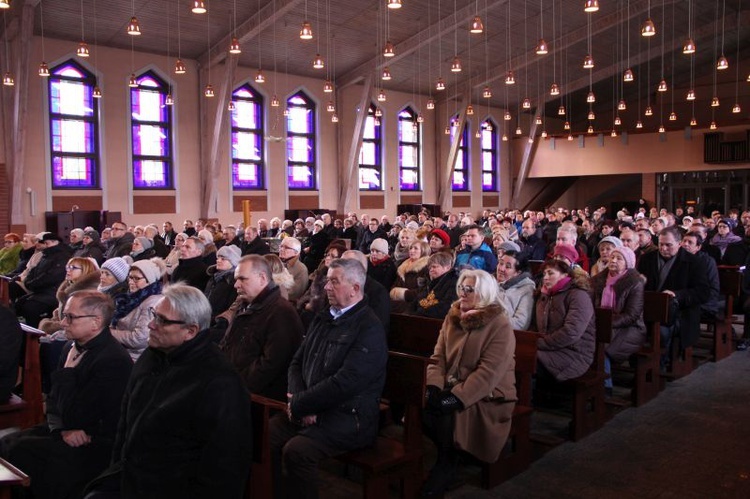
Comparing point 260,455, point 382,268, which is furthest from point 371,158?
point 260,455

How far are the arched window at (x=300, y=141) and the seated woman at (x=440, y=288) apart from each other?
15.7 meters

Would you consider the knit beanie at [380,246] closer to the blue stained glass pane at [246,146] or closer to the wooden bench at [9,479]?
the wooden bench at [9,479]

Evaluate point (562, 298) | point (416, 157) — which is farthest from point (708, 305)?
point (416, 157)

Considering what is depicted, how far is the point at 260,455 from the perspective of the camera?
2.82m

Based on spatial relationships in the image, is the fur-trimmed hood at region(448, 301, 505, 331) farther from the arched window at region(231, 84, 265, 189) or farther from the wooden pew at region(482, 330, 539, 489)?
the arched window at region(231, 84, 265, 189)

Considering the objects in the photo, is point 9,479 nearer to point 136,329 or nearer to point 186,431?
point 186,431

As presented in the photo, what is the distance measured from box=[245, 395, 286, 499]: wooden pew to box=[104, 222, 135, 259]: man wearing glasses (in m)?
7.23

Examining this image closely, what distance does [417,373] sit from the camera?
11.2ft

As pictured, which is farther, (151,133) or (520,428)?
(151,133)

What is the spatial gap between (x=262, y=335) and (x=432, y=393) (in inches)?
39.3

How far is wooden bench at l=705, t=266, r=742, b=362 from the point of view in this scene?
6.54 meters

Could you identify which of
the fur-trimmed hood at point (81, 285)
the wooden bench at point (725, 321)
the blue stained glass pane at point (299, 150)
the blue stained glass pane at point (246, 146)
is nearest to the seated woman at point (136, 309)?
the fur-trimmed hood at point (81, 285)

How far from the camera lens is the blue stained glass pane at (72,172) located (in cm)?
1627

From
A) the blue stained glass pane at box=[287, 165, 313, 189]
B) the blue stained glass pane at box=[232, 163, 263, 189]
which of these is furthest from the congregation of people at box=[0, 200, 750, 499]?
the blue stained glass pane at box=[287, 165, 313, 189]
